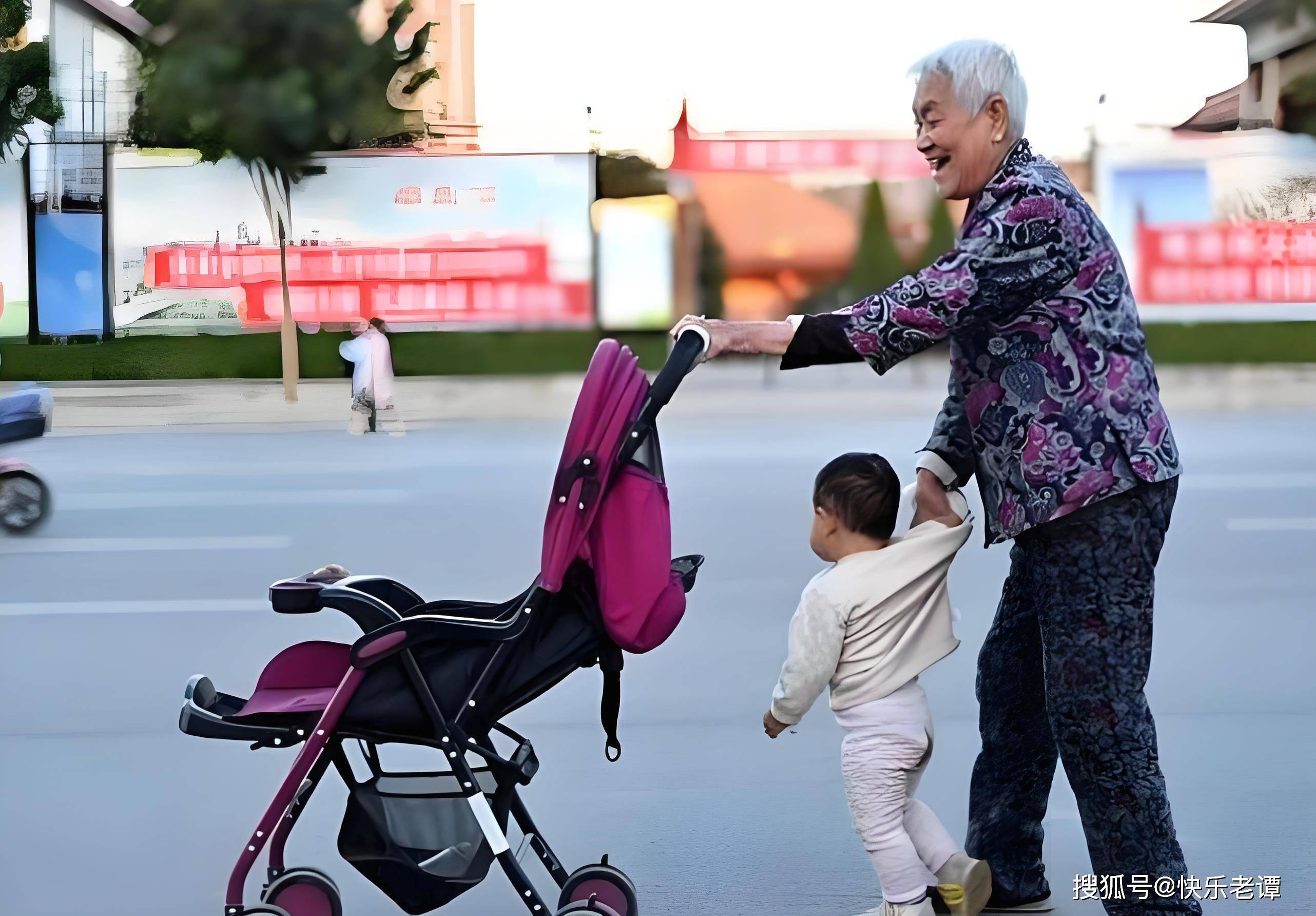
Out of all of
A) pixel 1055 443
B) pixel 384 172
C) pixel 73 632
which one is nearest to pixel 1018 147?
pixel 1055 443

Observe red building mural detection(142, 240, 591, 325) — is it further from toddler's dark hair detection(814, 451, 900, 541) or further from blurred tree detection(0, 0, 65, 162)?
toddler's dark hair detection(814, 451, 900, 541)

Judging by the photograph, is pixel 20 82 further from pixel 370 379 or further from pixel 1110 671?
pixel 1110 671

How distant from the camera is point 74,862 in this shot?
11.0 ft

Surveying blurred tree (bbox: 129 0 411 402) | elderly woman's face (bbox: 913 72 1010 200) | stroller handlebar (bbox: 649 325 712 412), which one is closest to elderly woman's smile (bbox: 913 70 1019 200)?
elderly woman's face (bbox: 913 72 1010 200)

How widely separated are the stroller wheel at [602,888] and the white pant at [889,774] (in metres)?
0.44

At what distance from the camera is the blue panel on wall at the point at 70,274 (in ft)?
59.6

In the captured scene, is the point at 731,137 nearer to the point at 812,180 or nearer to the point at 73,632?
the point at 812,180

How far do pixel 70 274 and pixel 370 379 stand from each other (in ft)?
23.0

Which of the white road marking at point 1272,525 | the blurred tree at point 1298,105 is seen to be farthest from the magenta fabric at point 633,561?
the blurred tree at point 1298,105

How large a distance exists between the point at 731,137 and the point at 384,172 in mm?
4601

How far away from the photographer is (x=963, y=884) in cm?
263

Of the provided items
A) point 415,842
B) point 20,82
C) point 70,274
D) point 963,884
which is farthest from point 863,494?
point 70,274

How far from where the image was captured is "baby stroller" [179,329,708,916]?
7.89 ft

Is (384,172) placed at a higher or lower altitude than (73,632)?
higher
